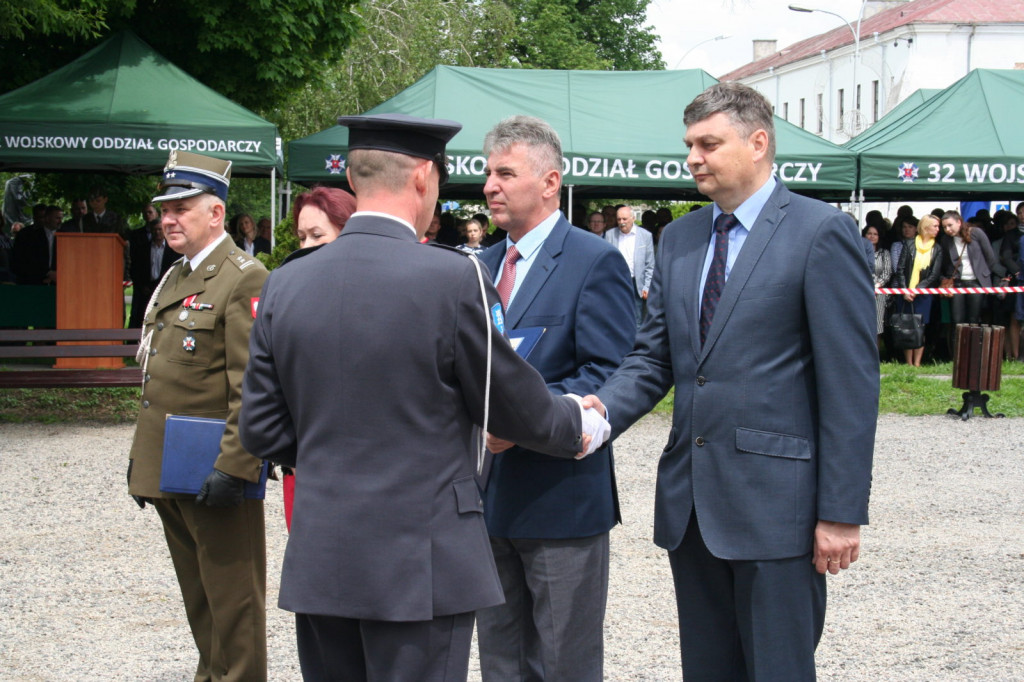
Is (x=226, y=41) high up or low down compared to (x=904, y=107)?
up

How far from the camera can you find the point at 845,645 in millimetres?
4727

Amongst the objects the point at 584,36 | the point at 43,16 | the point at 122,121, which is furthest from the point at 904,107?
the point at 584,36

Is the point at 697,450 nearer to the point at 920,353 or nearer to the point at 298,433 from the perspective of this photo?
the point at 298,433

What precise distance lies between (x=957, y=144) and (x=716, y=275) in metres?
13.0

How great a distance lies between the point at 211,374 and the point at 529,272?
1219 millimetres

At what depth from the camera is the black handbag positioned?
1384cm

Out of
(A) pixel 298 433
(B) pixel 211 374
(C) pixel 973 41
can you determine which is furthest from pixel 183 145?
(C) pixel 973 41

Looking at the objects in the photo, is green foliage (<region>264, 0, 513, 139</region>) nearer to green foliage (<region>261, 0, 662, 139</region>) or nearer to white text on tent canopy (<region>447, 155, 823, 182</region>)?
green foliage (<region>261, 0, 662, 139</region>)

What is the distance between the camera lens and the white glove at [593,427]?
2.79 meters

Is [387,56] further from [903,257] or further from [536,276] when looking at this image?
[536,276]

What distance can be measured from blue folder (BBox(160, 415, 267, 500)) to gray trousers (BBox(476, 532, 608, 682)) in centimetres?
95

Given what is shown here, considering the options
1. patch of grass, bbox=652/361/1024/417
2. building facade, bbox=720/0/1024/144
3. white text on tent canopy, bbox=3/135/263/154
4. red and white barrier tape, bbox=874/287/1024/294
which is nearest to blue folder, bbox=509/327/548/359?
patch of grass, bbox=652/361/1024/417

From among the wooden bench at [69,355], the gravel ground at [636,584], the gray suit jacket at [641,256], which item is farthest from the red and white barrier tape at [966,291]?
the wooden bench at [69,355]

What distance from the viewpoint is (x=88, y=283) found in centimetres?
1141
